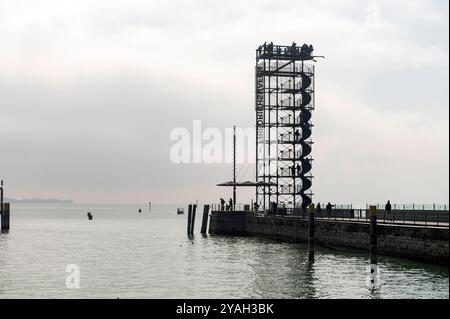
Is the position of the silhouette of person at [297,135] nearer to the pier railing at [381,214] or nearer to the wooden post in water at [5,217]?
the pier railing at [381,214]

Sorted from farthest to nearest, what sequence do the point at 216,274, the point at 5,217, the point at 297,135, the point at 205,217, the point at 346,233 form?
the point at 5,217 → the point at 297,135 → the point at 205,217 → the point at 346,233 → the point at 216,274

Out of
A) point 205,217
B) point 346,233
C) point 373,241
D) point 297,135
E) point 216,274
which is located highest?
point 297,135

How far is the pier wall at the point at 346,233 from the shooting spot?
3781 cm

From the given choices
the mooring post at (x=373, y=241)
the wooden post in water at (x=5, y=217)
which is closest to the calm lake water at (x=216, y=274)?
the mooring post at (x=373, y=241)

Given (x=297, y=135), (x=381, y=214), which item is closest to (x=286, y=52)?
(x=297, y=135)

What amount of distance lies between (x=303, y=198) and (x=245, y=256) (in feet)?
117

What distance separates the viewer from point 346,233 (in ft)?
160

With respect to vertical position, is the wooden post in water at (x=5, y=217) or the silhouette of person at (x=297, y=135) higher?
the silhouette of person at (x=297, y=135)

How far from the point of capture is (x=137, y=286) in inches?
1390

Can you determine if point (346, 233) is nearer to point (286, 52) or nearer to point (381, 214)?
point (381, 214)
